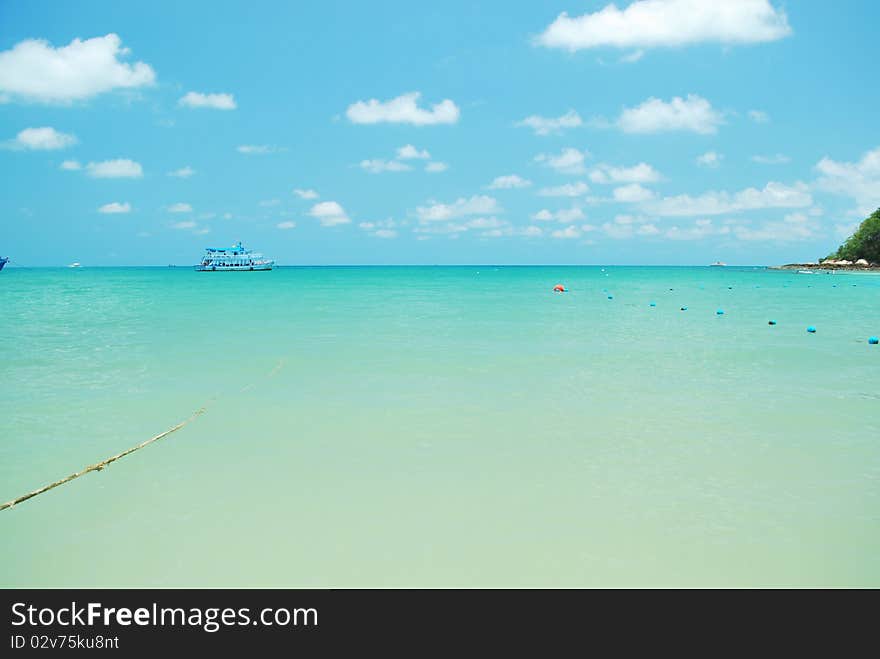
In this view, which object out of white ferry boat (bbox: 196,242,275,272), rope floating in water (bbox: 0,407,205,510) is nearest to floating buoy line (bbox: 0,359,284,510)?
rope floating in water (bbox: 0,407,205,510)

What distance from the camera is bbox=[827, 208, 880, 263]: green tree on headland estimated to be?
98.8 m

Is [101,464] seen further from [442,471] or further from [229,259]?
[229,259]

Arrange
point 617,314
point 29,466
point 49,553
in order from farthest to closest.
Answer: point 617,314, point 29,466, point 49,553

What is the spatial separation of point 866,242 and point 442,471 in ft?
392

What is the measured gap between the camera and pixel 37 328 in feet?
75.6

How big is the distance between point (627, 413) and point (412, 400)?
3722 mm

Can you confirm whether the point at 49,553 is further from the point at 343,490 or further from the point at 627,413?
the point at 627,413

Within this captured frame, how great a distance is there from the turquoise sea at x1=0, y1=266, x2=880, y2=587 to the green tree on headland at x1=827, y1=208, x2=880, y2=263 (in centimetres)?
10373

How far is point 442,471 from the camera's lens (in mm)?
7141

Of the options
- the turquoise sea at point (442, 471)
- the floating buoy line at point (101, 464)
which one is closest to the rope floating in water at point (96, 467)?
the floating buoy line at point (101, 464)

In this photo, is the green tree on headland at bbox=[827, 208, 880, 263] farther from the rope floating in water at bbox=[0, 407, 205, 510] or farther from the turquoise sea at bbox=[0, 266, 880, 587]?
the rope floating in water at bbox=[0, 407, 205, 510]

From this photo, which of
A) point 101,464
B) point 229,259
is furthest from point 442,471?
point 229,259
